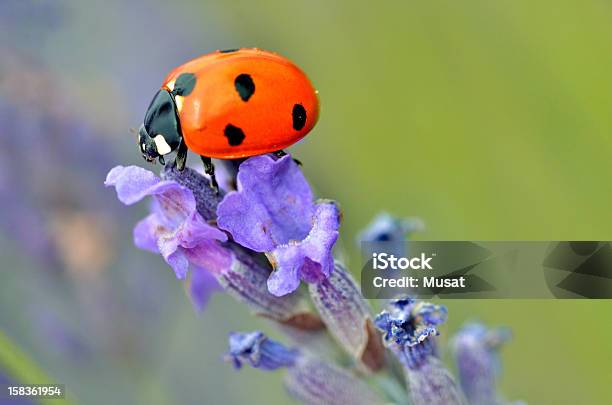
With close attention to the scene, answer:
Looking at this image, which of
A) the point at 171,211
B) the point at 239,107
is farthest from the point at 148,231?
the point at 239,107

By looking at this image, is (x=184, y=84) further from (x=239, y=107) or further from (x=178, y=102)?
(x=239, y=107)

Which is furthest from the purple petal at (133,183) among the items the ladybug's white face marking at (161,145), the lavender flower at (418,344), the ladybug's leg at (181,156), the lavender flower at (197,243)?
the lavender flower at (418,344)

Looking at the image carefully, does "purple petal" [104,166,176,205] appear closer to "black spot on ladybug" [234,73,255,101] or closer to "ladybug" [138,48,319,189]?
"ladybug" [138,48,319,189]

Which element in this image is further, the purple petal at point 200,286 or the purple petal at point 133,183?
the purple petal at point 200,286

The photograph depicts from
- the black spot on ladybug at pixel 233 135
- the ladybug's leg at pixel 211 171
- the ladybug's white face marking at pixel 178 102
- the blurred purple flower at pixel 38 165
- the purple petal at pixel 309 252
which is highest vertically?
the blurred purple flower at pixel 38 165

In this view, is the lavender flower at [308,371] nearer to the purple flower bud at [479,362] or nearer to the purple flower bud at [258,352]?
the purple flower bud at [258,352]

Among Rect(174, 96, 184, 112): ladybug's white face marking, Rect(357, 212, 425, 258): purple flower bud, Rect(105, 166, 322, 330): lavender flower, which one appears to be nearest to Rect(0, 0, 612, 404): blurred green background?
Rect(357, 212, 425, 258): purple flower bud
